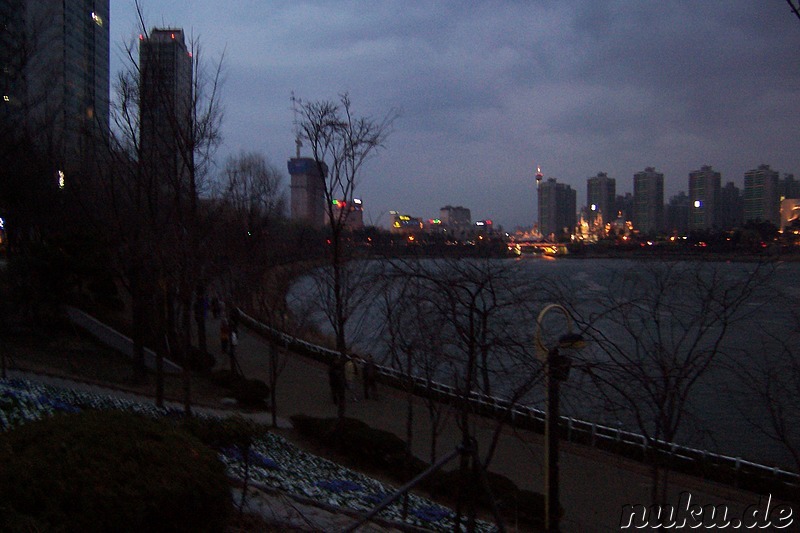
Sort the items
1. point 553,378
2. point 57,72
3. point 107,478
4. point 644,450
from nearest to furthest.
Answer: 1. point 107,478
2. point 553,378
3. point 644,450
4. point 57,72

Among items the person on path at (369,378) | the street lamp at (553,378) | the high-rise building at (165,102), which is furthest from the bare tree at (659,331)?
the person on path at (369,378)

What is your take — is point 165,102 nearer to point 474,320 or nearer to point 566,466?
point 474,320

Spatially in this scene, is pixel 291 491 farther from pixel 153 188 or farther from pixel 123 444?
pixel 153 188

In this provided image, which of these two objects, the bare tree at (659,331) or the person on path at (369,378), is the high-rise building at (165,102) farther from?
the bare tree at (659,331)

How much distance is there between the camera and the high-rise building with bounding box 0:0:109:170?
542 inches

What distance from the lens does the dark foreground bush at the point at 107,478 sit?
331cm

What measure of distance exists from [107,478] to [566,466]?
10.2 meters

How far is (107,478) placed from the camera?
3.46 m

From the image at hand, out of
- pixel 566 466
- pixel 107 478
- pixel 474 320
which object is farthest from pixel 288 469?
pixel 566 466

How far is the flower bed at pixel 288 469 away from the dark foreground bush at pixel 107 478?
1.70 meters

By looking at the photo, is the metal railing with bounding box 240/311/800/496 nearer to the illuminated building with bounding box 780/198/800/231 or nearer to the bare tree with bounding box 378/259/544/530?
the bare tree with bounding box 378/259/544/530

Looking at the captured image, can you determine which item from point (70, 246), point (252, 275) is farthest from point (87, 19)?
point (252, 275)

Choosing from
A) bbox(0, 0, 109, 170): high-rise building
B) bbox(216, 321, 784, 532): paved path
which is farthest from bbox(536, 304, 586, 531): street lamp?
bbox(0, 0, 109, 170): high-rise building

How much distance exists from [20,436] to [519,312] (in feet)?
15.3
